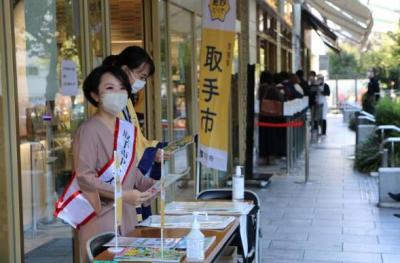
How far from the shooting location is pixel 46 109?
4371 mm

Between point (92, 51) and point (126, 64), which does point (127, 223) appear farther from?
point (92, 51)

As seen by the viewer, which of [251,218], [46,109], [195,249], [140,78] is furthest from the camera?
[46,109]

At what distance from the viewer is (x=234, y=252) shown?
4.04 m

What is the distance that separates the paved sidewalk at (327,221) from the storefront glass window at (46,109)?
2379mm

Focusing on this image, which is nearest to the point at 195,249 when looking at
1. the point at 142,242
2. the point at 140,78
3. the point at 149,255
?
the point at 149,255

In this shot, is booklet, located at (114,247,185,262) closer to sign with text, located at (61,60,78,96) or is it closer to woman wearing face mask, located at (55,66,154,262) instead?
woman wearing face mask, located at (55,66,154,262)

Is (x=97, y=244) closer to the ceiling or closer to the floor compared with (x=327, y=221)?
closer to the ceiling

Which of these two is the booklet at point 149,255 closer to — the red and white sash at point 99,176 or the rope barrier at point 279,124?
the red and white sash at point 99,176

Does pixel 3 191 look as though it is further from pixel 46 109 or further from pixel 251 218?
pixel 251 218

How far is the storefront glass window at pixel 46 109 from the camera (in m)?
4.12

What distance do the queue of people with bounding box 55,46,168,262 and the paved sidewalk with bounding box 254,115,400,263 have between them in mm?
3019

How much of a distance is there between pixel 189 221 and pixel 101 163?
0.67 meters

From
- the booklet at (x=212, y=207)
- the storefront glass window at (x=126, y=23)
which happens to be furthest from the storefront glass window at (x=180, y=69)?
the booklet at (x=212, y=207)

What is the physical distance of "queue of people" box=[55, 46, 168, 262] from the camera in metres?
3.15
